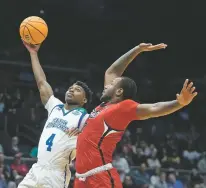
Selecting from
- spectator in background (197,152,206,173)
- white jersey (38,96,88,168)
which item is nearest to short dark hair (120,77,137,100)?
white jersey (38,96,88,168)

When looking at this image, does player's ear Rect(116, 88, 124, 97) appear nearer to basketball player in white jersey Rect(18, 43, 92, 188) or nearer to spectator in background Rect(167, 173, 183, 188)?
basketball player in white jersey Rect(18, 43, 92, 188)

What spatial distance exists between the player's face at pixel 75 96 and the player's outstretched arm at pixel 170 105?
4.91 ft

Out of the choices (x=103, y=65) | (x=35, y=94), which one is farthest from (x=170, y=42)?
(x=35, y=94)

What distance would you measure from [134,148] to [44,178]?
1021 centimetres

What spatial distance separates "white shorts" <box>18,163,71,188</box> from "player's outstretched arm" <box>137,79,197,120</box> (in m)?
1.63

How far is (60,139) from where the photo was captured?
7.07m

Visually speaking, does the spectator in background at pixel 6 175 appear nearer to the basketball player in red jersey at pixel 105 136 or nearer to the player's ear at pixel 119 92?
the basketball player in red jersey at pixel 105 136

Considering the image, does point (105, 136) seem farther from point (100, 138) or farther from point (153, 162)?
point (153, 162)

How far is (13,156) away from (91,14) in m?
8.73

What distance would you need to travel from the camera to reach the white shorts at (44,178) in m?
6.92

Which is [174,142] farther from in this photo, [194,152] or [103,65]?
[103,65]

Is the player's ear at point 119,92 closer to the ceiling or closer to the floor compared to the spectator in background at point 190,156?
closer to the ceiling

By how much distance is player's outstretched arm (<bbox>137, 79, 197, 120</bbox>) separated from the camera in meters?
5.42

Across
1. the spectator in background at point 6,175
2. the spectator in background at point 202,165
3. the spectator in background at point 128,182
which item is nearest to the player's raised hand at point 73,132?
the spectator in background at point 6,175
